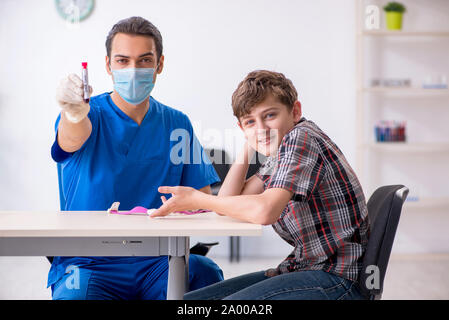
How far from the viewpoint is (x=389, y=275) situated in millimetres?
2943

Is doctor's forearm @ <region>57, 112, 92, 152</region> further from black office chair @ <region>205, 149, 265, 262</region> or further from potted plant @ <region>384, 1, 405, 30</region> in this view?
potted plant @ <region>384, 1, 405, 30</region>

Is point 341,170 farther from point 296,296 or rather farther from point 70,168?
point 70,168

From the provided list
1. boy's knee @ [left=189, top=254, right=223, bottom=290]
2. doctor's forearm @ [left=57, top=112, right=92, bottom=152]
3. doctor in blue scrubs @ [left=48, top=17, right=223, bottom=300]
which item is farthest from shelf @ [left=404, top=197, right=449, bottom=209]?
doctor's forearm @ [left=57, top=112, right=92, bottom=152]

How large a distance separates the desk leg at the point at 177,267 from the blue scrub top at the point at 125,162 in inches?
16.5

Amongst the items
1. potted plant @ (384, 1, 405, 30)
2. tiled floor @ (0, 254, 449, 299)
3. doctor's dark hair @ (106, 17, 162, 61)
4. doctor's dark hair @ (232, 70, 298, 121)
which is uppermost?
potted plant @ (384, 1, 405, 30)

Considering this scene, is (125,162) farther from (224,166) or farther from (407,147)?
(407,147)

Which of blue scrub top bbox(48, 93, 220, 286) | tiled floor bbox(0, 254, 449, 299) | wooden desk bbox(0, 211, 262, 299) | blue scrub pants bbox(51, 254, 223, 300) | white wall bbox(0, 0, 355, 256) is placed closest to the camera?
wooden desk bbox(0, 211, 262, 299)

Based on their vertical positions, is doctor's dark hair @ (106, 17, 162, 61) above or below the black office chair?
above

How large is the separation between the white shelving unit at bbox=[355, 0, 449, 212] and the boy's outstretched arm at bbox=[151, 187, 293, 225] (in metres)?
2.47

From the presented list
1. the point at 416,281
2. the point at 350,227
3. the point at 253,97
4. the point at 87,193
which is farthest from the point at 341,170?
the point at 416,281

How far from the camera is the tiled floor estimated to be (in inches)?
101

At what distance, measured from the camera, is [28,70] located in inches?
137

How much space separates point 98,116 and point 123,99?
0.11 meters

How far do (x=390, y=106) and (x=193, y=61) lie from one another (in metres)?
1.42
